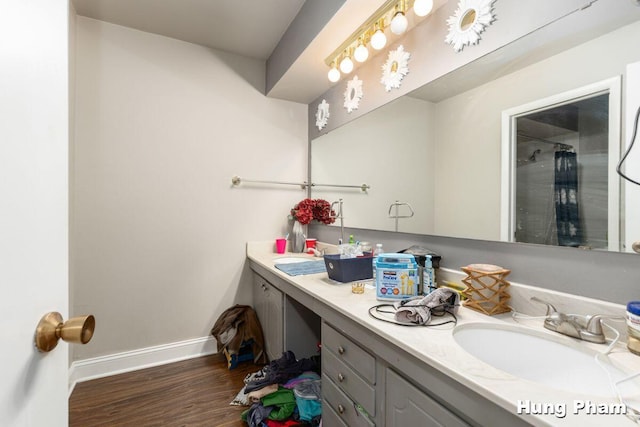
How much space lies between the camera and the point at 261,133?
2.40 metres

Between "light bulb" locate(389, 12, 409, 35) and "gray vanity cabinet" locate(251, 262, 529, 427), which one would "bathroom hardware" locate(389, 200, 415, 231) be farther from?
"light bulb" locate(389, 12, 409, 35)

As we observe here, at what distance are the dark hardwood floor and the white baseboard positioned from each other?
0.15 feet

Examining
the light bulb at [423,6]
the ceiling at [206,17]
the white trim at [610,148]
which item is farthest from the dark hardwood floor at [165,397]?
the ceiling at [206,17]

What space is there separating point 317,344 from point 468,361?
1267 mm

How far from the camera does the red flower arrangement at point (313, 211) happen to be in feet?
7.51

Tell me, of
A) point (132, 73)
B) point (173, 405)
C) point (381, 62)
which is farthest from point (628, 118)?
point (132, 73)

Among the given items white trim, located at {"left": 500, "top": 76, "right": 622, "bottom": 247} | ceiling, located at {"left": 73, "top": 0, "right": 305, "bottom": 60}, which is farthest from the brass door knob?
ceiling, located at {"left": 73, "top": 0, "right": 305, "bottom": 60}

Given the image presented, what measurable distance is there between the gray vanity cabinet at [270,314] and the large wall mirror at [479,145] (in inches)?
30.1

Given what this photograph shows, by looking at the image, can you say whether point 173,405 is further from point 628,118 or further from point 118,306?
point 628,118

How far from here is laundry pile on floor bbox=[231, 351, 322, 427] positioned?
1.39 meters

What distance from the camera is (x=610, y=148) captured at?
821 millimetres

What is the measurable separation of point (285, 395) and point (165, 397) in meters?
0.83

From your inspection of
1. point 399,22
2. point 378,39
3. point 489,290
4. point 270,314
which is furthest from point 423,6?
point 270,314

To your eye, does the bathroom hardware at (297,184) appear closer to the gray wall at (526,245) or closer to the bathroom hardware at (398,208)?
the bathroom hardware at (398,208)
